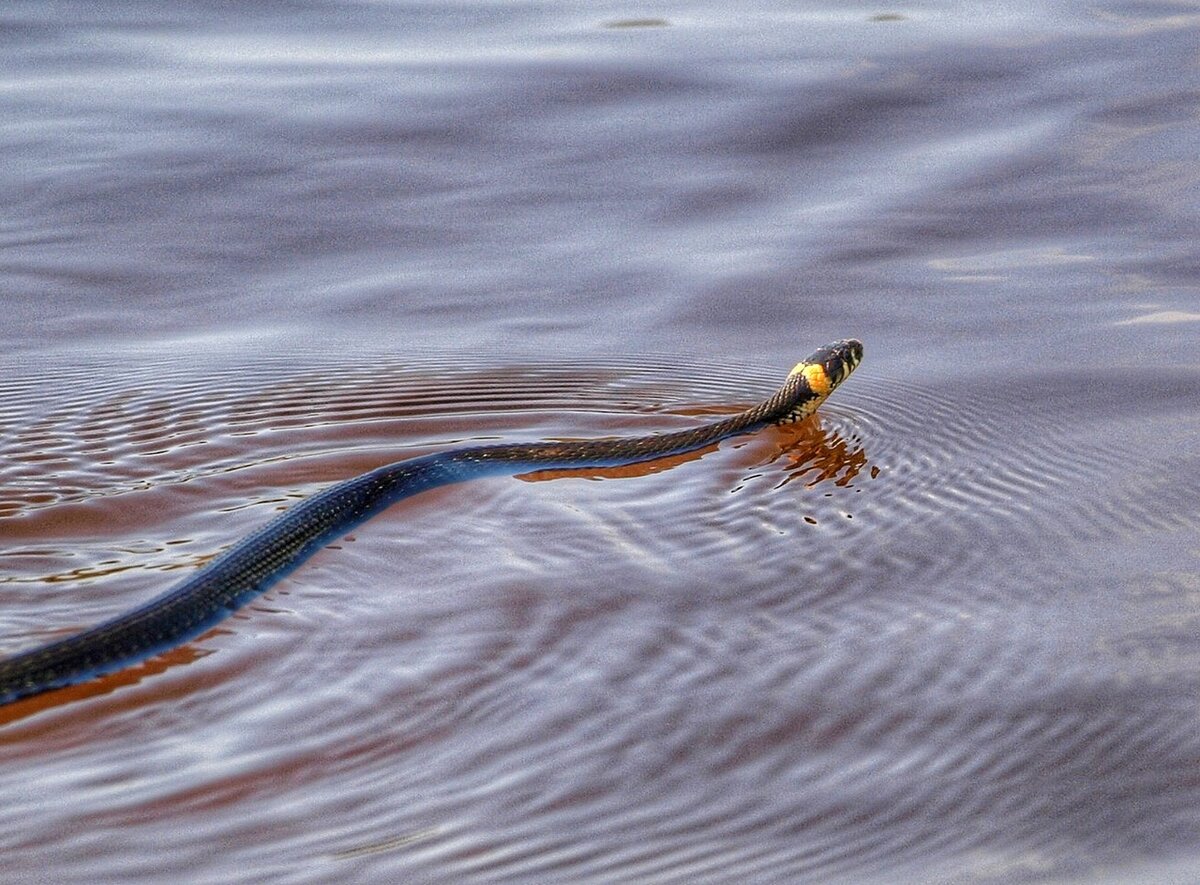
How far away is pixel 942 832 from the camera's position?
2770 millimetres

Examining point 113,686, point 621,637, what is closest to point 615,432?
point 621,637

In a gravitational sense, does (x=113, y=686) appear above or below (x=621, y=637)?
above

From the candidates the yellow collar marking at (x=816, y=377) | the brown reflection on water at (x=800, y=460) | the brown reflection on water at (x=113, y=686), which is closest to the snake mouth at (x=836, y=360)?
the yellow collar marking at (x=816, y=377)

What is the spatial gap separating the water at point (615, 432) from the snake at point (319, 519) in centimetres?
6

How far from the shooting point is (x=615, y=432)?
4922 millimetres

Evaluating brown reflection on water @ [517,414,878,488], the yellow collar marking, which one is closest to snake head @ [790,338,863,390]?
the yellow collar marking

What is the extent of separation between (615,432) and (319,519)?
3.83 ft

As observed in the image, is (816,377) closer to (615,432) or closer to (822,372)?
(822,372)

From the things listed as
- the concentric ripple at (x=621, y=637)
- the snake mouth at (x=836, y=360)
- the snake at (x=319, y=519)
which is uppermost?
the snake mouth at (x=836, y=360)

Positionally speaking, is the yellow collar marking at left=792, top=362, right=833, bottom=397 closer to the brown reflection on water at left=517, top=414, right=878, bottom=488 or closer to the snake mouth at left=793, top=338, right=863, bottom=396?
the snake mouth at left=793, top=338, right=863, bottom=396

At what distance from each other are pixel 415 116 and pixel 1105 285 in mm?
3775

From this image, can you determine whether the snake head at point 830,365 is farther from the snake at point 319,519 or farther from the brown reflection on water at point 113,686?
the brown reflection on water at point 113,686

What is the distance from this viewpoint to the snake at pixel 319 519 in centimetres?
337

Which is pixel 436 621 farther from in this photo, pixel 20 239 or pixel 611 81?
pixel 611 81
